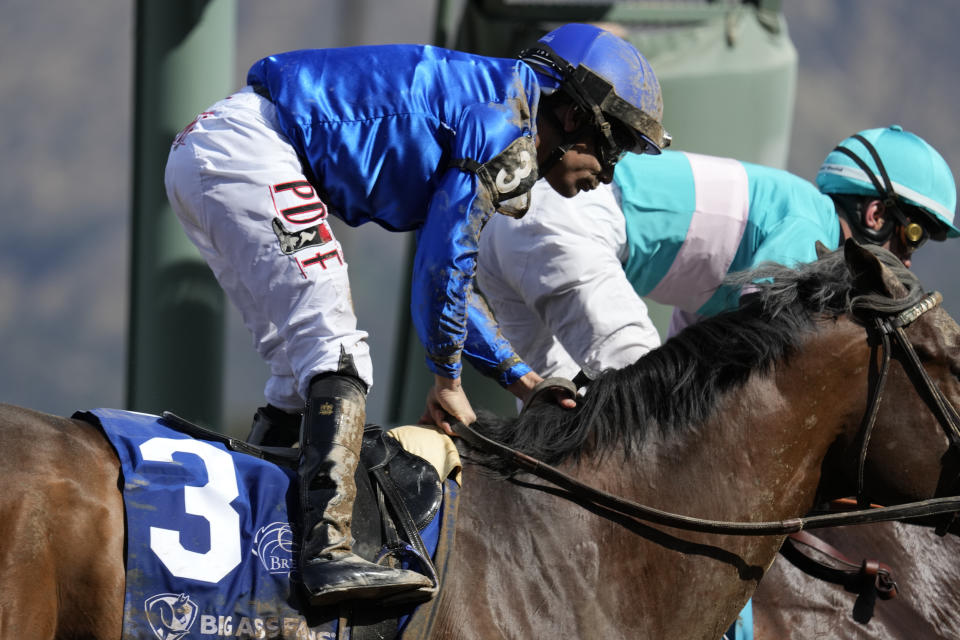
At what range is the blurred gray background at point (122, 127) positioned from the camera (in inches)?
243

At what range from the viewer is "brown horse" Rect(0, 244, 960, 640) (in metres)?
2.13

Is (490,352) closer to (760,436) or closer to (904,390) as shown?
(760,436)

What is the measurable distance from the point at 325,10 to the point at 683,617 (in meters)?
5.53

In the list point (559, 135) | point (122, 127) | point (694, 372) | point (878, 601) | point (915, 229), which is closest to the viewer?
point (694, 372)

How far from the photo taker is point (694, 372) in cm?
231

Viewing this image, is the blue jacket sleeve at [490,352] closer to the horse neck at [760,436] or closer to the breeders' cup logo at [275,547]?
the horse neck at [760,436]

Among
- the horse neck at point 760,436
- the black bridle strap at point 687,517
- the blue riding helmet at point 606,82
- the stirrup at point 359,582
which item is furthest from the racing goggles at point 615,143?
the stirrup at point 359,582

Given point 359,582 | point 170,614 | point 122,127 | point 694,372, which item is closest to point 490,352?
point 694,372

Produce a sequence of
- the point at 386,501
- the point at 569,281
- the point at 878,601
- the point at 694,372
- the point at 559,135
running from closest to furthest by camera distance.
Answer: the point at 386,501
the point at 694,372
the point at 559,135
the point at 878,601
the point at 569,281

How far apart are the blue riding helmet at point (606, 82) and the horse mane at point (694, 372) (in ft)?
1.61

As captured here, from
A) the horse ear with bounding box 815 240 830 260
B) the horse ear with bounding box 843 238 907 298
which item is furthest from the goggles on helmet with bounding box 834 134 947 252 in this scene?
the horse ear with bounding box 843 238 907 298

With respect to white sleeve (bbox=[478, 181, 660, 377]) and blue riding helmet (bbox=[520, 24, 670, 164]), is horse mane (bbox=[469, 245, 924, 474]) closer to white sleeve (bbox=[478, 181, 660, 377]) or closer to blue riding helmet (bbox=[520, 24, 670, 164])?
blue riding helmet (bbox=[520, 24, 670, 164])

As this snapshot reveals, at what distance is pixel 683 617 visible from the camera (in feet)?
7.23

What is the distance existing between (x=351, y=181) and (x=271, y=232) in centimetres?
24
